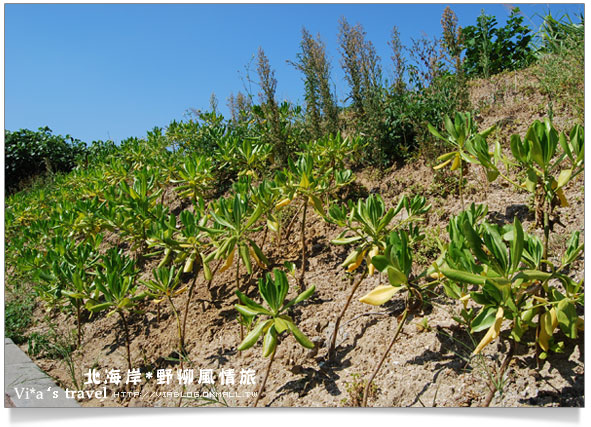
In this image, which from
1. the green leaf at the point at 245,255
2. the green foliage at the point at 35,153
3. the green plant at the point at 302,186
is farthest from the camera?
the green foliage at the point at 35,153

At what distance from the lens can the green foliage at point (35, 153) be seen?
887 centimetres

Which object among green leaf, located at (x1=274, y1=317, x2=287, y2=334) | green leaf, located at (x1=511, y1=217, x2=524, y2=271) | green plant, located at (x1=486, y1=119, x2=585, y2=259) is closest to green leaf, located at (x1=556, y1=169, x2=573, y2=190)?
green plant, located at (x1=486, y1=119, x2=585, y2=259)

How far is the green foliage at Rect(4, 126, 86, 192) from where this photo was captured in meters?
8.87

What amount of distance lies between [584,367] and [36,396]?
257 centimetres

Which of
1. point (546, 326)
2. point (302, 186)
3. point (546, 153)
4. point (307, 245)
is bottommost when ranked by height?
point (546, 326)

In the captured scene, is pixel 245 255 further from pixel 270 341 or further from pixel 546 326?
pixel 546 326

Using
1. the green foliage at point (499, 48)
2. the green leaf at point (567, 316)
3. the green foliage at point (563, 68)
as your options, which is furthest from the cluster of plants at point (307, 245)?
the green foliage at point (499, 48)

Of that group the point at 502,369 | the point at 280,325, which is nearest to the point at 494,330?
the point at 502,369

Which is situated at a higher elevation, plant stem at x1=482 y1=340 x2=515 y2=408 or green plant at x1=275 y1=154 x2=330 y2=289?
green plant at x1=275 y1=154 x2=330 y2=289

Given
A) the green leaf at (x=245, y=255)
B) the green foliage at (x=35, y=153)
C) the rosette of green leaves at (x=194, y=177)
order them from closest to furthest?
1. the green leaf at (x=245, y=255)
2. the rosette of green leaves at (x=194, y=177)
3. the green foliage at (x=35, y=153)

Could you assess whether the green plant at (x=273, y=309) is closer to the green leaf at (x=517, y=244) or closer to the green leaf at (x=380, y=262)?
the green leaf at (x=380, y=262)

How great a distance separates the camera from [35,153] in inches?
362

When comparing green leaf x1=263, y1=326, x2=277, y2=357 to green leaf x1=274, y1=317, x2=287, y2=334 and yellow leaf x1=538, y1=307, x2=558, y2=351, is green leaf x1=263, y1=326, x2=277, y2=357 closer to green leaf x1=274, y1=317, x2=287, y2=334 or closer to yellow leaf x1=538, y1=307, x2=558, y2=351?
green leaf x1=274, y1=317, x2=287, y2=334

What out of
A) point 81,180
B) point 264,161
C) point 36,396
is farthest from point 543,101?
point 81,180
